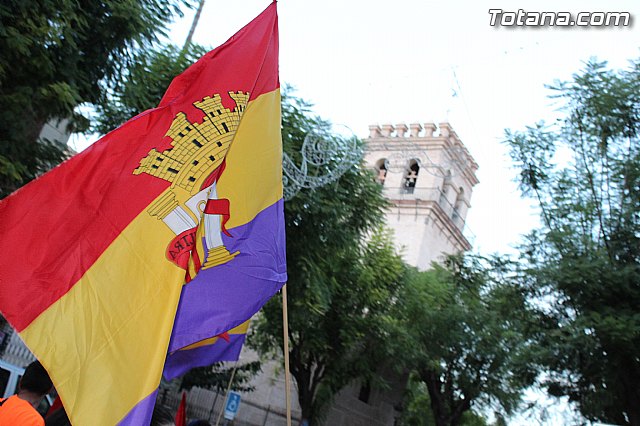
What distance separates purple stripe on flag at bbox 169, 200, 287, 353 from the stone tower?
29.0 m

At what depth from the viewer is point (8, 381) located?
7.66 metres

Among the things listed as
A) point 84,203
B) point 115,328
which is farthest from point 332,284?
point 115,328

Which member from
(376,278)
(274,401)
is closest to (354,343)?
(376,278)

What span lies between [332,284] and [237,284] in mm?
13970

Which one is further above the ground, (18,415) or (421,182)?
(421,182)

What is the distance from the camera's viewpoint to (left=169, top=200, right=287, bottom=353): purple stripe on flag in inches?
157

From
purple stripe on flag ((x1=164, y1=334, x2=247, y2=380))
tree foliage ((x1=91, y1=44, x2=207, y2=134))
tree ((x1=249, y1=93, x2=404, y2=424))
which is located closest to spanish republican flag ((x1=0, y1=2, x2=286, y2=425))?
purple stripe on flag ((x1=164, y1=334, x2=247, y2=380))

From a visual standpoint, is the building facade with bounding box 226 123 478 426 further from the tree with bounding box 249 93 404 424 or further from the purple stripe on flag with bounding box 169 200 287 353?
the purple stripe on flag with bounding box 169 200 287 353

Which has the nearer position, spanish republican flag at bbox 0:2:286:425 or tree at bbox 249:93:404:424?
spanish republican flag at bbox 0:2:286:425

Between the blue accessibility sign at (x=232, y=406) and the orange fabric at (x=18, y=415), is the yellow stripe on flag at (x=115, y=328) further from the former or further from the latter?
the blue accessibility sign at (x=232, y=406)

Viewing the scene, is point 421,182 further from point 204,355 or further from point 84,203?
point 84,203

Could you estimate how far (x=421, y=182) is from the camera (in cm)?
3538

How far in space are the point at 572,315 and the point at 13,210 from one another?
12655 mm

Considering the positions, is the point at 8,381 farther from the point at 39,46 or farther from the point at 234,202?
the point at 234,202
